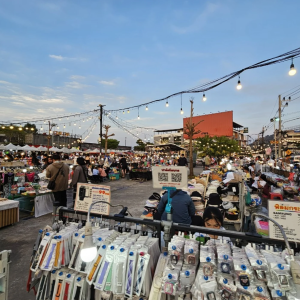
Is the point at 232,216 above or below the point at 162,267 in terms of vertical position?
below

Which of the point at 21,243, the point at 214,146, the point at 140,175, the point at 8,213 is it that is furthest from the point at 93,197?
the point at 214,146

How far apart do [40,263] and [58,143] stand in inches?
2220

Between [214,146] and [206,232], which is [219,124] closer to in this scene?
[214,146]

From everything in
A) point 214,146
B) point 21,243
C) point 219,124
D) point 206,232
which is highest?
point 219,124

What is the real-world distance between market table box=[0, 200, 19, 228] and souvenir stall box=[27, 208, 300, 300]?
4.81 m

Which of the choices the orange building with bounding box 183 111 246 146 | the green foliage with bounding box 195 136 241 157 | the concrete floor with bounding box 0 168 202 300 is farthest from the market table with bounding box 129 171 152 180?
the orange building with bounding box 183 111 246 146

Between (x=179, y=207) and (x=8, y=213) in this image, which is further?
(x=8, y=213)

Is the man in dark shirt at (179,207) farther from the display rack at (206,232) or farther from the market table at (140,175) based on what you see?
the market table at (140,175)

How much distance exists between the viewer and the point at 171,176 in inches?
Result: 91.0

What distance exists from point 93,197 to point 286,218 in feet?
7.28

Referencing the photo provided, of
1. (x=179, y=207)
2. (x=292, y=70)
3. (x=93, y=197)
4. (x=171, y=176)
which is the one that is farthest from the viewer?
(x=292, y=70)

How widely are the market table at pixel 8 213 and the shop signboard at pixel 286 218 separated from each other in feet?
22.9

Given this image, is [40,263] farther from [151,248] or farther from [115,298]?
[151,248]

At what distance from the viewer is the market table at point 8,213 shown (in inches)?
231
